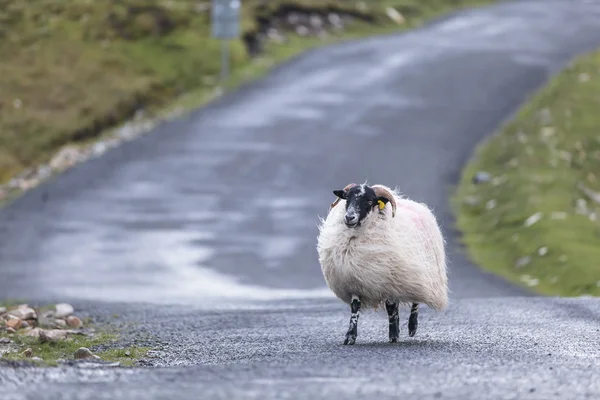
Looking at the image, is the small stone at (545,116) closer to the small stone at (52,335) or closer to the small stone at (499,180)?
the small stone at (499,180)

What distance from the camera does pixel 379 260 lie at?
13.9 m

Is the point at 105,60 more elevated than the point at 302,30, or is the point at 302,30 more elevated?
the point at 302,30

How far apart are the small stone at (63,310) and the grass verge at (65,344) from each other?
0.14m

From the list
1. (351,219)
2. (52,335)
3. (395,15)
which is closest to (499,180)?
(52,335)

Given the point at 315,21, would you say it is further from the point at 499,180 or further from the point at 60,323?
the point at 60,323

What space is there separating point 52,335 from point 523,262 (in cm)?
1064

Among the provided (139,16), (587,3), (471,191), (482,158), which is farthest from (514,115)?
(587,3)

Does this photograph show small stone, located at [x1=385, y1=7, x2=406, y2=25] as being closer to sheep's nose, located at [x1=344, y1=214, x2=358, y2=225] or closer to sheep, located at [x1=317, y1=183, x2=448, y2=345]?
sheep, located at [x1=317, y1=183, x2=448, y2=345]

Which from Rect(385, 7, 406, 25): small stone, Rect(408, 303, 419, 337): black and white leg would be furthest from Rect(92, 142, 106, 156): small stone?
Rect(385, 7, 406, 25): small stone

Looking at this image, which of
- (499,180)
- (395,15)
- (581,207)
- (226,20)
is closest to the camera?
(581,207)

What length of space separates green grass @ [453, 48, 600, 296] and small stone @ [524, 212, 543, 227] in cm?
9

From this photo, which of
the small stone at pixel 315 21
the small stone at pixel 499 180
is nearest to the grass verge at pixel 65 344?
the small stone at pixel 499 180

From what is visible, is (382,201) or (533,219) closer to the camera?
(382,201)

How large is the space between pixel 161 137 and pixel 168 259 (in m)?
9.30
